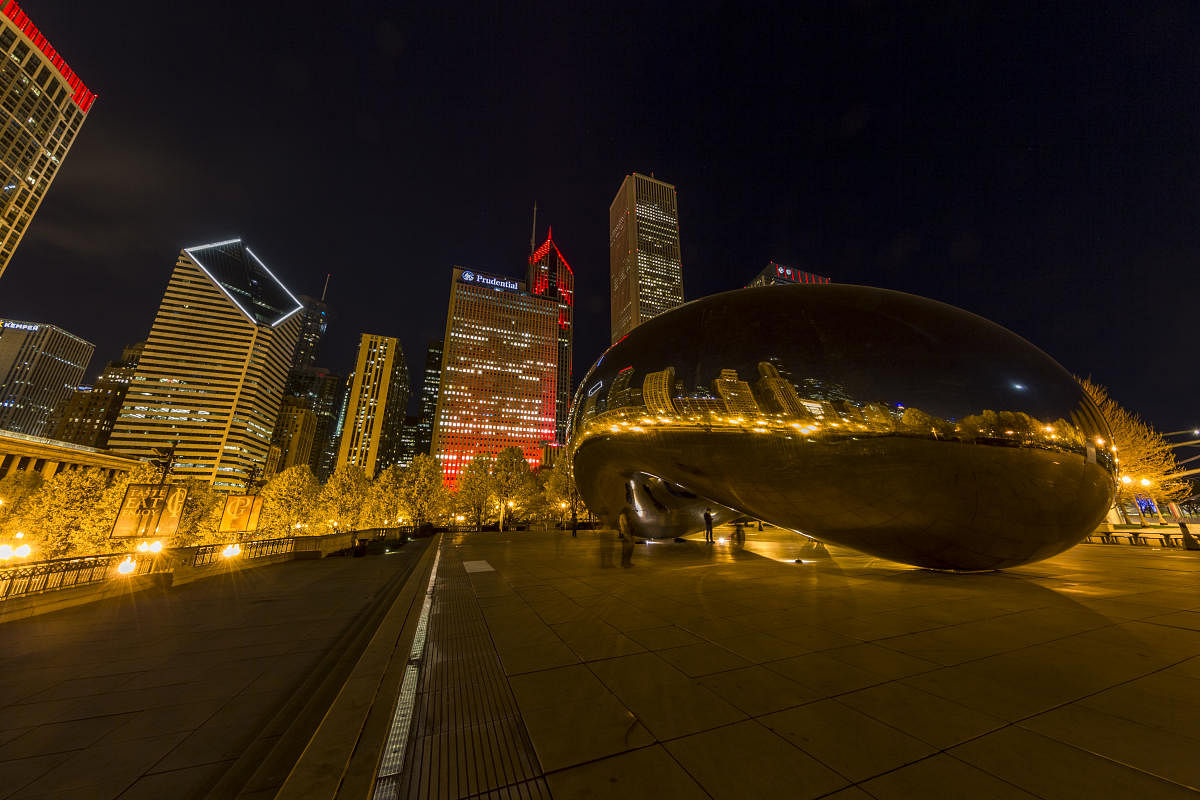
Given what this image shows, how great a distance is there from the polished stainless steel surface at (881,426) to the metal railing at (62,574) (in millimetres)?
12384

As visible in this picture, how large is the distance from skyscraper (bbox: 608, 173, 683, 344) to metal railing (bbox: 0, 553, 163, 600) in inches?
6475

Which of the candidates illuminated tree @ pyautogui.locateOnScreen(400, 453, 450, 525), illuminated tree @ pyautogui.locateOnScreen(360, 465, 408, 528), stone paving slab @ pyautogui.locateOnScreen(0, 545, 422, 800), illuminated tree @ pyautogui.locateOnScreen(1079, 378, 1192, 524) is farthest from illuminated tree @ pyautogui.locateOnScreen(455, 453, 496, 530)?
illuminated tree @ pyautogui.locateOnScreen(1079, 378, 1192, 524)

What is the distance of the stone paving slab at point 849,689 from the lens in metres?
2.35

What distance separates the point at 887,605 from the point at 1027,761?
4.12m

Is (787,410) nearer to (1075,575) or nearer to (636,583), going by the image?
(636,583)

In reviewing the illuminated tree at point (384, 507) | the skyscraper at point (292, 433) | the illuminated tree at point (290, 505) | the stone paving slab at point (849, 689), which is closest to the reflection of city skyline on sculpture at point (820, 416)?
the stone paving slab at point (849, 689)

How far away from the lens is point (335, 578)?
464 inches

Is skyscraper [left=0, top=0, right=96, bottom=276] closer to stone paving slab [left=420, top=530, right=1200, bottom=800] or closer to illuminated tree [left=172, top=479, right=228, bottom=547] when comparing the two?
illuminated tree [left=172, top=479, right=228, bottom=547]

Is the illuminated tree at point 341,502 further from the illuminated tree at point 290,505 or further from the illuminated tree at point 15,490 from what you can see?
the illuminated tree at point 15,490

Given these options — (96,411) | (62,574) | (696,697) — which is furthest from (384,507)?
(96,411)

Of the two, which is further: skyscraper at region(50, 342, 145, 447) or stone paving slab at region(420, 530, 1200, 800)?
skyscraper at region(50, 342, 145, 447)

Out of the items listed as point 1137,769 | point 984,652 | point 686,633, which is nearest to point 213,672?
point 686,633

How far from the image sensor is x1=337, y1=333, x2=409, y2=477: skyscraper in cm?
16712

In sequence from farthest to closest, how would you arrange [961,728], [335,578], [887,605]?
[335,578] < [887,605] < [961,728]
